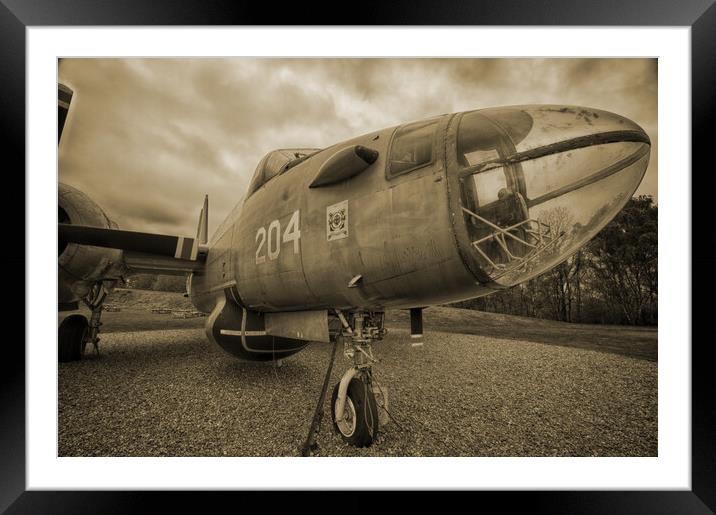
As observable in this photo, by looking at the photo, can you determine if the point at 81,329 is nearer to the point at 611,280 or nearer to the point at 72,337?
the point at 72,337

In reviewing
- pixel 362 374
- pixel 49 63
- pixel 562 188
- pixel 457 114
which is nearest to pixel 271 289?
pixel 362 374

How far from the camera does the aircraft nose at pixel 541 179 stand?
1699mm

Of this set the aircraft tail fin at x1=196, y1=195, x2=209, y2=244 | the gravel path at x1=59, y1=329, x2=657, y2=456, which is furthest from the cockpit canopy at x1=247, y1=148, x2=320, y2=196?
the aircraft tail fin at x1=196, y1=195, x2=209, y2=244

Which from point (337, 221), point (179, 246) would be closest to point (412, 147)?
point (337, 221)

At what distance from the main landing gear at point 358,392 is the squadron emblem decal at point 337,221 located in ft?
2.42

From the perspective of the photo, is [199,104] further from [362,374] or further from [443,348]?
[443,348]

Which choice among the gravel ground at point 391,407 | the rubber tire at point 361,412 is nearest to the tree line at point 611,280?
the gravel ground at point 391,407

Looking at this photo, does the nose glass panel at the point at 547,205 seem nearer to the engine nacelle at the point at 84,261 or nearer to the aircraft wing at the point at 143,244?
the aircraft wing at the point at 143,244

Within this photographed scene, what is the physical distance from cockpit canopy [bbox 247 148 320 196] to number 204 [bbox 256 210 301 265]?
0.75 metres

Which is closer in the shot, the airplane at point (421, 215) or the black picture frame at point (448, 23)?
the airplane at point (421, 215)

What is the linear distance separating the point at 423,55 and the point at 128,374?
18.0ft

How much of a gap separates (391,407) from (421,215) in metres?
2.53

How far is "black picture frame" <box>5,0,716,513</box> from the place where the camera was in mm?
2656

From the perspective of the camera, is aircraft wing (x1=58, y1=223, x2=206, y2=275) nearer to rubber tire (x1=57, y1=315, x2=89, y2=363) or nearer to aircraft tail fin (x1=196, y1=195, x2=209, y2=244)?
rubber tire (x1=57, y1=315, x2=89, y2=363)
